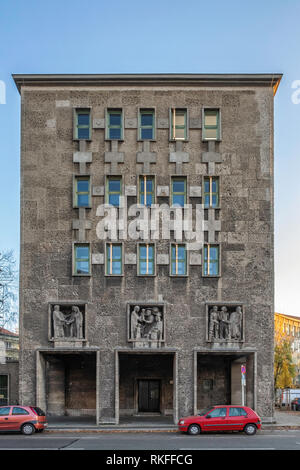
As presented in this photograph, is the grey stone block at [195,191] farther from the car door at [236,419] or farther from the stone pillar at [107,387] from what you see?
the car door at [236,419]

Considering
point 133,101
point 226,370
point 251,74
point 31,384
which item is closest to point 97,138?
point 133,101

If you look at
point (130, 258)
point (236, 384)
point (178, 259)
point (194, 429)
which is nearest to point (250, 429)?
point (194, 429)

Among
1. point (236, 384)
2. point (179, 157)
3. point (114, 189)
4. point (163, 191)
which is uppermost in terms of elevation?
point (179, 157)

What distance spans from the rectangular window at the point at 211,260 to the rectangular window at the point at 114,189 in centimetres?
607

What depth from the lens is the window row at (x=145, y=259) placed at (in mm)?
31484

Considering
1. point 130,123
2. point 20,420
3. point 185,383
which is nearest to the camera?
point 20,420

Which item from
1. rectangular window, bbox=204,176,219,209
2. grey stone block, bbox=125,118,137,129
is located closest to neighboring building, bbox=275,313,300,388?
rectangular window, bbox=204,176,219,209

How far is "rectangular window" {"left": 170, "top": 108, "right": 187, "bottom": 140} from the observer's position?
3259 cm

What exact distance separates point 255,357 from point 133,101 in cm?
1704

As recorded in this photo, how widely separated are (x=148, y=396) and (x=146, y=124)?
17.7m

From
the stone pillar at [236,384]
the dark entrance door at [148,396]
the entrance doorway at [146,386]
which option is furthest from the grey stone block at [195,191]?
the dark entrance door at [148,396]

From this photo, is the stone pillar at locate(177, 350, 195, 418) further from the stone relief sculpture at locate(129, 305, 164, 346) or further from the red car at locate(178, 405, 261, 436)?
the red car at locate(178, 405, 261, 436)

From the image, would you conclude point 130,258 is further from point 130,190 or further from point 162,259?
point 130,190

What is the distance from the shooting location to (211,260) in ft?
104
